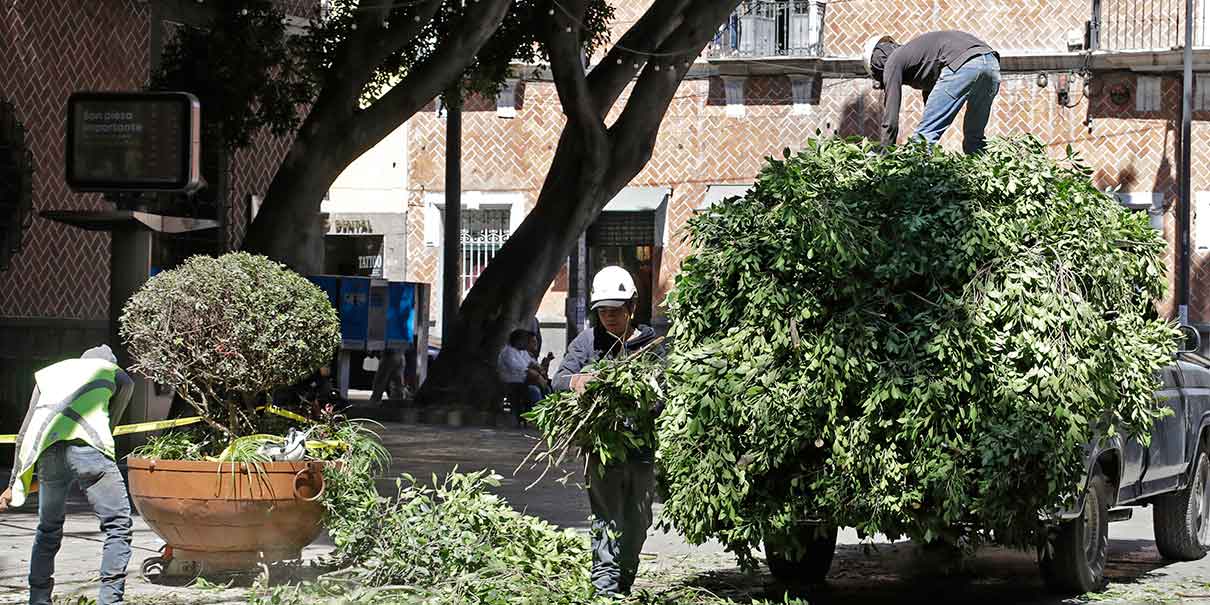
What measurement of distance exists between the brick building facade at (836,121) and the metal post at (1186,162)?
0.46m

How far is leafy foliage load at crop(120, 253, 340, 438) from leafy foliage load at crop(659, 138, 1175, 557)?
6.60ft

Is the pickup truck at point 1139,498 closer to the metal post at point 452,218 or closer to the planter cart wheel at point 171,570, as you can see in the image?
the planter cart wheel at point 171,570

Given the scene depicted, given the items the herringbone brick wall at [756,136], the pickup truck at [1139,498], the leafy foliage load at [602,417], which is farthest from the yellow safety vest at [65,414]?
the herringbone brick wall at [756,136]

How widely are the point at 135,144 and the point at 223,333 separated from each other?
515cm

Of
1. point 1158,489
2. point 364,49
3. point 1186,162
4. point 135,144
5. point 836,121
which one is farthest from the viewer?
point 836,121

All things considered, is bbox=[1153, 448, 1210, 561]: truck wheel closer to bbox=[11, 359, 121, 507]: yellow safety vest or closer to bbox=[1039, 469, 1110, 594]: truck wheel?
bbox=[1039, 469, 1110, 594]: truck wheel

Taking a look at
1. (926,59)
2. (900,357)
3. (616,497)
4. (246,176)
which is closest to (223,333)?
(616,497)

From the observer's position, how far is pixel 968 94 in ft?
33.9

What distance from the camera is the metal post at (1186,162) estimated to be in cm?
3391

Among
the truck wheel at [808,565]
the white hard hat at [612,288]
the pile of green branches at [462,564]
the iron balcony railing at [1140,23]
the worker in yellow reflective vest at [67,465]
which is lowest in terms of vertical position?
the truck wheel at [808,565]

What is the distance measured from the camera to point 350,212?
1564 inches

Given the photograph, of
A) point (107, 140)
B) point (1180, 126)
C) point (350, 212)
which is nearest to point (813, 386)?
point (107, 140)

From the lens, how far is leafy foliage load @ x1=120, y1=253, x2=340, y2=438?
8.61 meters

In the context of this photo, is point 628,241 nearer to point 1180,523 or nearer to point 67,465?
point 1180,523
